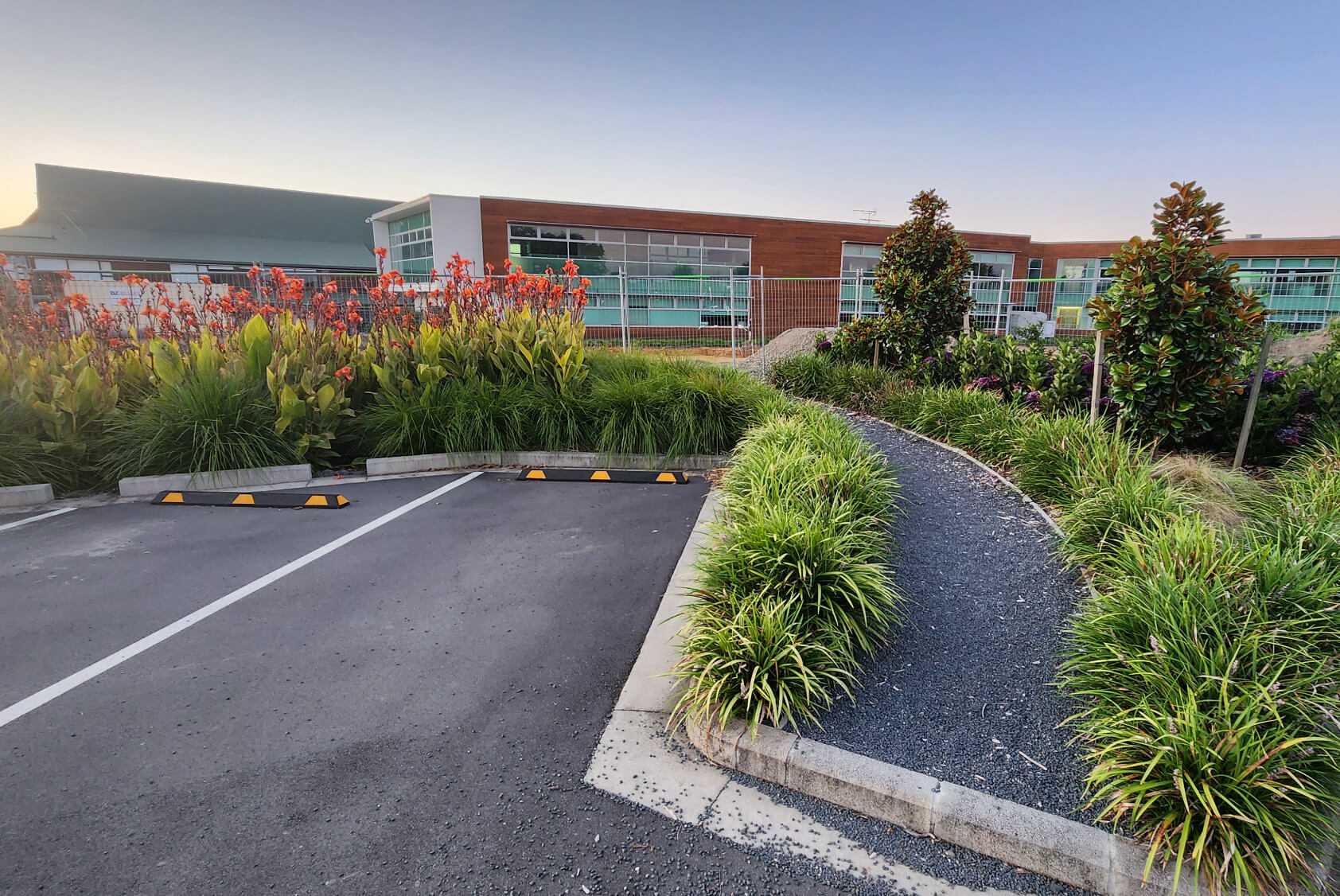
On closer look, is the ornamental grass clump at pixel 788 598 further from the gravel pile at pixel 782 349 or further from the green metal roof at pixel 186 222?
the green metal roof at pixel 186 222

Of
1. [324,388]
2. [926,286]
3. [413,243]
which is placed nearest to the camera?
[324,388]

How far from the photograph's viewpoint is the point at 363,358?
7.76 m

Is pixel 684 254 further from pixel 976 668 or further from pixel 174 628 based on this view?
pixel 976 668

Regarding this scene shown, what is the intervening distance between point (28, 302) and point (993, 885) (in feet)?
36.7

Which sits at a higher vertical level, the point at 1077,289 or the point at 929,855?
the point at 1077,289

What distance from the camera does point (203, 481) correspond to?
254 inches

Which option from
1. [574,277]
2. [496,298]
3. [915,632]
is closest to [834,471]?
[915,632]

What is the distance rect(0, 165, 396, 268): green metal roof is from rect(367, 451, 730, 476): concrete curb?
38507mm

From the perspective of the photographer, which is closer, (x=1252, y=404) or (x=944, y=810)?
(x=944, y=810)

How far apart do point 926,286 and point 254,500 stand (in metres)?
8.92

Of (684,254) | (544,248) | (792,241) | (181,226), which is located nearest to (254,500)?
(544,248)

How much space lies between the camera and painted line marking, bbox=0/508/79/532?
5510mm

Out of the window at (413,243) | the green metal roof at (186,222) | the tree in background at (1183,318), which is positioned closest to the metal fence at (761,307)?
the tree in background at (1183,318)

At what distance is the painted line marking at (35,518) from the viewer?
18.1 ft
